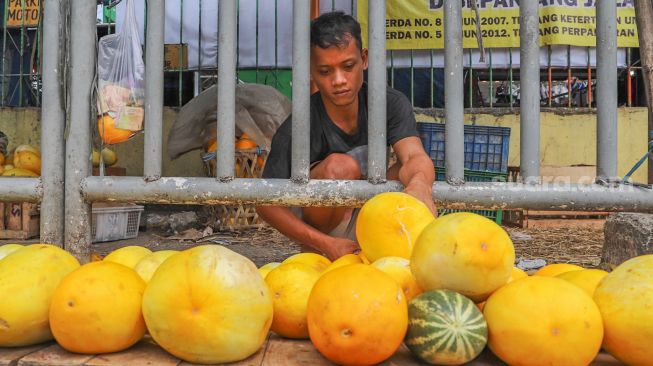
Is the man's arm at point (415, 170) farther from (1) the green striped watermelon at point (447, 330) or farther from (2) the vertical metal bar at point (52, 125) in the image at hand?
(2) the vertical metal bar at point (52, 125)

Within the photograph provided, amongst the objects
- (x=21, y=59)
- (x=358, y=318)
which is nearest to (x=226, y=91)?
(x=358, y=318)

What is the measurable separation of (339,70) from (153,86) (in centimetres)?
106

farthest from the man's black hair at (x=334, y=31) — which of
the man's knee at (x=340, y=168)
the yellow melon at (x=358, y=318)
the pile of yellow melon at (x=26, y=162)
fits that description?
the pile of yellow melon at (x=26, y=162)

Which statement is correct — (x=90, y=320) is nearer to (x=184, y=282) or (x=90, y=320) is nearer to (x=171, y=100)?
(x=184, y=282)

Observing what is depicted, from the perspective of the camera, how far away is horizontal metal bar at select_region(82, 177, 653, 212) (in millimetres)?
1885

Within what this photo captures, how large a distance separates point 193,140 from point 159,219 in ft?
3.43

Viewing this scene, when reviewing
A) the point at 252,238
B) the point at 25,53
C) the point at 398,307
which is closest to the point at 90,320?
the point at 398,307

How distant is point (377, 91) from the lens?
1944mm

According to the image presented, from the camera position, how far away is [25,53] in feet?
24.1

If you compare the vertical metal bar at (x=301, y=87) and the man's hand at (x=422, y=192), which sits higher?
the vertical metal bar at (x=301, y=87)

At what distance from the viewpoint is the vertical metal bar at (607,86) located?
1.91 meters

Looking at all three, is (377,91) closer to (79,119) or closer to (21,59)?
(79,119)

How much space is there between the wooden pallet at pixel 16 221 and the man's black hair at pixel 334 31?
11.8ft

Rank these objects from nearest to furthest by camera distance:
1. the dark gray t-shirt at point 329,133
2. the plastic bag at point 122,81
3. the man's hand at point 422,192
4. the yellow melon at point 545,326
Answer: the yellow melon at point 545,326 → the man's hand at point 422,192 → the plastic bag at point 122,81 → the dark gray t-shirt at point 329,133
